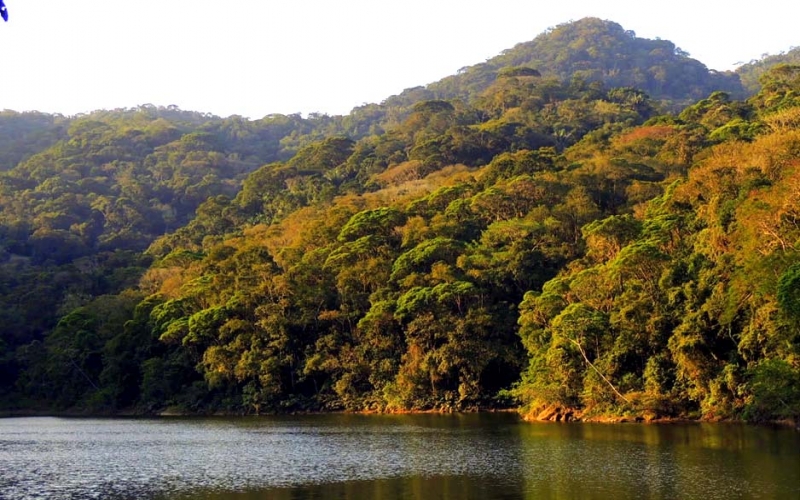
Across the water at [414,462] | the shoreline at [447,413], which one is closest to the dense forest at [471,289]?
the shoreline at [447,413]

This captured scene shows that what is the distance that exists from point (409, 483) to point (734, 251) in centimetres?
2271

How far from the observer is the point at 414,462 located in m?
30.7

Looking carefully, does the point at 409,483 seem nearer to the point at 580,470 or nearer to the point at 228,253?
the point at 580,470

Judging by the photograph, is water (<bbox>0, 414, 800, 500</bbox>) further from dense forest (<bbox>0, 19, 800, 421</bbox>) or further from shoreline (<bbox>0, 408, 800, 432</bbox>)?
dense forest (<bbox>0, 19, 800, 421</bbox>)

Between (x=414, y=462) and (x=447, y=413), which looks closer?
(x=414, y=462)

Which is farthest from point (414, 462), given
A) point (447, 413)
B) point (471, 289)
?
point (471, 289)

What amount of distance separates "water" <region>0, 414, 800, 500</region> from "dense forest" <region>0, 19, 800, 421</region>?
15.1 feet

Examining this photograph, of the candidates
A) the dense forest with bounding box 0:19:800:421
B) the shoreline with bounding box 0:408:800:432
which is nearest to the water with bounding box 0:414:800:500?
the shoreline with bounding box 0:408:800:432

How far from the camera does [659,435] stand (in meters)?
36.1

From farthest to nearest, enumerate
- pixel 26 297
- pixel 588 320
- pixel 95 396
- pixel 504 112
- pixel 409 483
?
pixel 504 112 < pixel 26 297 < pixel 95 396 < pixel 588 320 < pixel 409 483

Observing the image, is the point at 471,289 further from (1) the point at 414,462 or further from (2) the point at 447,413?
(1) the point at 414,462

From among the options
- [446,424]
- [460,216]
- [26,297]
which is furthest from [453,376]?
[26,297]

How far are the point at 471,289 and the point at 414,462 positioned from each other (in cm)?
2367

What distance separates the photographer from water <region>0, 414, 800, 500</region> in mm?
24750
